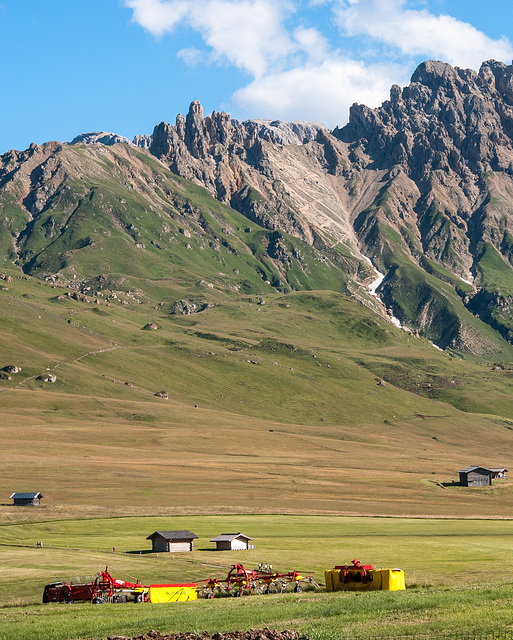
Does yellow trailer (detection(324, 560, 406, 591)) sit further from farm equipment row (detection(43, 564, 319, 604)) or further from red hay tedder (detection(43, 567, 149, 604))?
red hay tedder (detection(43, 567, 149, 604))

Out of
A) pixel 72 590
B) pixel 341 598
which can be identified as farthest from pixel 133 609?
pixel 341 598

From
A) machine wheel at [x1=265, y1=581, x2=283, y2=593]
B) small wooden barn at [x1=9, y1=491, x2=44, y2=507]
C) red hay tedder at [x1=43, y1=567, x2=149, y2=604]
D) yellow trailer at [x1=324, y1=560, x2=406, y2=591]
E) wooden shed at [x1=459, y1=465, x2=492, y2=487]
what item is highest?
wooden shed at [x1=459, y1=465, x2=492, y2=487]

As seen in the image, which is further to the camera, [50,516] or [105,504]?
[105,504]

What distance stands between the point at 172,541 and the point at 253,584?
2784cm

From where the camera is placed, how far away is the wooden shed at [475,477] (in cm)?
16562

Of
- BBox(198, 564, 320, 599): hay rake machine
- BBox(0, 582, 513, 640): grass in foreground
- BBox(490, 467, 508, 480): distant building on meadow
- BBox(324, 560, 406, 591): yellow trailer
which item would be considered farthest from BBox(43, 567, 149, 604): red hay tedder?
BBox(490, 467, 508, 480): distant building on meadow

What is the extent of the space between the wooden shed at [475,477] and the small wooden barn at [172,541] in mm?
104096

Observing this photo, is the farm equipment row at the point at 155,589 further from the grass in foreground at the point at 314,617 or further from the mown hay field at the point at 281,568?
the grass in foreground at the point at 314,617

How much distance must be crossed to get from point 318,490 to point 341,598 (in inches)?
4297

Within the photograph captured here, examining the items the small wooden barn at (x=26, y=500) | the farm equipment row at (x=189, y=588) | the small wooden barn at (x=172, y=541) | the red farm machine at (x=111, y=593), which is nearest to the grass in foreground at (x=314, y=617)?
the farm equipment row at (x=189, y=588)

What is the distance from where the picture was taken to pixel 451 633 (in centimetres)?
2697

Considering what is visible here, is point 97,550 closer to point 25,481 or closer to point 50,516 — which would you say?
point 50,516

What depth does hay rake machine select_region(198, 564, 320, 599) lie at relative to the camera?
49688mm

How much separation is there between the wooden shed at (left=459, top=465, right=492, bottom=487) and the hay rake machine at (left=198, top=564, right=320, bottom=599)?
121395 millimetres
